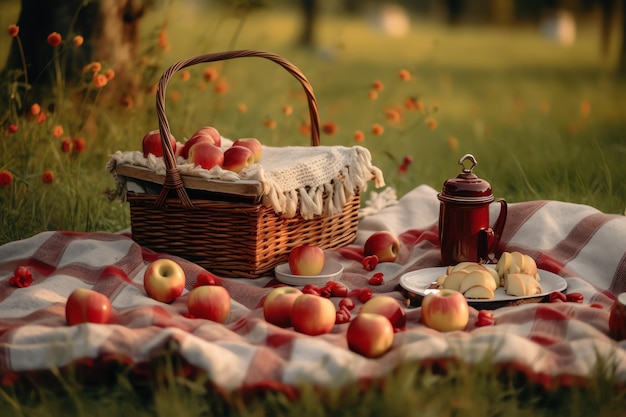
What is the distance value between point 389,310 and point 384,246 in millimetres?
994

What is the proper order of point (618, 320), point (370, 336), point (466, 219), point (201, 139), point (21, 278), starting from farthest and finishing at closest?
point (201, 139) < point (466, 219) < point (21, 278) < point (618, 320) < point (370, 336)

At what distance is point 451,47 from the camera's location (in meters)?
13.3

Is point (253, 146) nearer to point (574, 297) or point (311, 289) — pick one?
point (311, 289)

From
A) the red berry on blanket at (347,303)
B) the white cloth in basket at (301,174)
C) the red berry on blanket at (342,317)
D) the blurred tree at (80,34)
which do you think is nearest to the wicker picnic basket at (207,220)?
the white cloth in basket at (301,174)

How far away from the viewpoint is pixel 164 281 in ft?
10.7

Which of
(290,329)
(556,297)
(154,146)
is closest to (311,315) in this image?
(290,329)

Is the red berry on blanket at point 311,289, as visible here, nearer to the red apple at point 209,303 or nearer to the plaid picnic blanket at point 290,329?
the plaid picnic blanket at point 290,329

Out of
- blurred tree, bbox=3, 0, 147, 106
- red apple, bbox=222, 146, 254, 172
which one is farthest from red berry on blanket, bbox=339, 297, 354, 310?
blurred tree, bbox=3, 0, 147, 106

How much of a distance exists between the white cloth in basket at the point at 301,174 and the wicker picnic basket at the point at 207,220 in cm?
4

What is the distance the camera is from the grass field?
2.41 meters

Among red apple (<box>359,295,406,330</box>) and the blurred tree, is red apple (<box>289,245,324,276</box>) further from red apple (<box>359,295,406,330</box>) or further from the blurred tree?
the blurred tree

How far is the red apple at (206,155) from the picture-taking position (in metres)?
3.61

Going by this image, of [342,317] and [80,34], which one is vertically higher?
[80,34]

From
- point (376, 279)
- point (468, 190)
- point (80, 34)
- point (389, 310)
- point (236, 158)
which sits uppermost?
point (80, 34)
